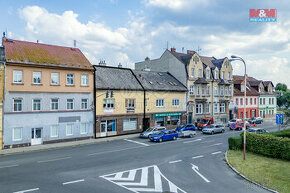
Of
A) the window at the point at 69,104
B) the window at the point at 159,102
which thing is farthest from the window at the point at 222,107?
the window at the point at 69,104

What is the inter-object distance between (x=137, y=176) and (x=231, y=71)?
4460 centimetres

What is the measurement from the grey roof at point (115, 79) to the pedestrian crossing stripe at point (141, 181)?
18.3 m

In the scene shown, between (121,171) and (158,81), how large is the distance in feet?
88.0

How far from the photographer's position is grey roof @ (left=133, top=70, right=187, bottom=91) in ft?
131

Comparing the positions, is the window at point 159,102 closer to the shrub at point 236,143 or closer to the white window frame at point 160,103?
the white window frame at point 160,103

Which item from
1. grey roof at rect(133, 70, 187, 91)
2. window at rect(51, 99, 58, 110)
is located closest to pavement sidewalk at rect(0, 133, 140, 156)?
window at rect(51, 99, 58, 110)

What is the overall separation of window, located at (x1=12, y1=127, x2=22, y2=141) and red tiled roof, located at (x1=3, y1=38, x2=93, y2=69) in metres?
8.08

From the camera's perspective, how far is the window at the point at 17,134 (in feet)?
87.2

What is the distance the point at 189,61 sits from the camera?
4516 cm

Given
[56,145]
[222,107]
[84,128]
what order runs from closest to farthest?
[56,145]
[84,128]
[222,107]

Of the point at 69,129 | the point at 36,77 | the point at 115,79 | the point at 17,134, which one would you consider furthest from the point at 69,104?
the point at 115,79

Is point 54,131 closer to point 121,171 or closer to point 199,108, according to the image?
point 121,171

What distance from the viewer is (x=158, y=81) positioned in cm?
4259

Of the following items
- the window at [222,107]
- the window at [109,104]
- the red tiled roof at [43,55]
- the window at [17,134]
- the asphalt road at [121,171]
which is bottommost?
the asphalt road at [121,171]
